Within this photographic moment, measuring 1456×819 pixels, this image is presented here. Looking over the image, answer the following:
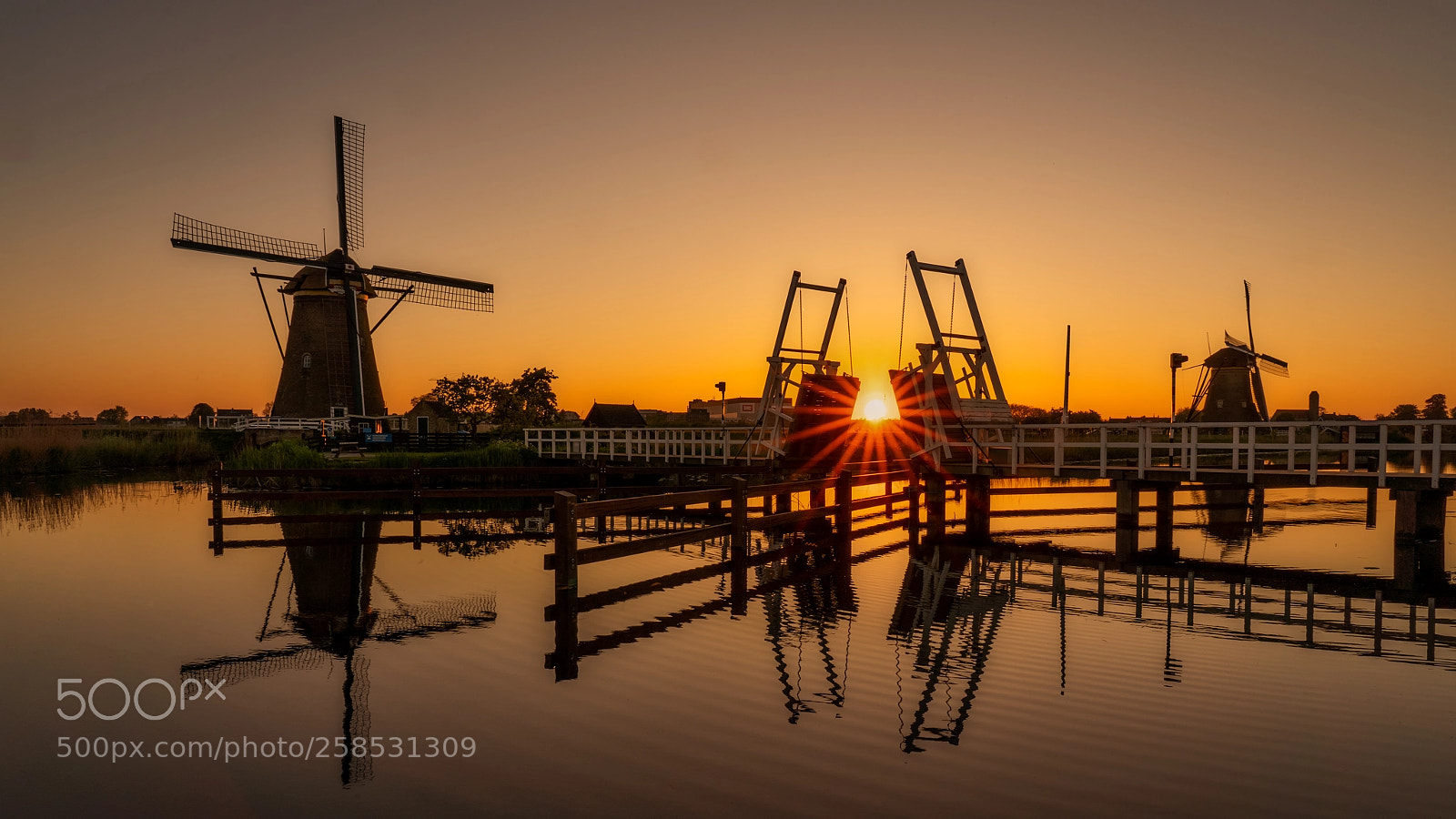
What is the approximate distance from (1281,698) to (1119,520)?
9548 millimetres

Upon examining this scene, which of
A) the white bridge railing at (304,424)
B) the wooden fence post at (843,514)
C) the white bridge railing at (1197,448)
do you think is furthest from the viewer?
the white bridge railing at (304,424)

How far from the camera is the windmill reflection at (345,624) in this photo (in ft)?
26.3

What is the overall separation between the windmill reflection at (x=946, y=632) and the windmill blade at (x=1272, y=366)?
39497mm

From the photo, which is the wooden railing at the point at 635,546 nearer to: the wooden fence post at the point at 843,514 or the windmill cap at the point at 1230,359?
the wooden fence post at the point at 843,514

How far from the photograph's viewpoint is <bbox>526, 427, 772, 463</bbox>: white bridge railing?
27.5 meters

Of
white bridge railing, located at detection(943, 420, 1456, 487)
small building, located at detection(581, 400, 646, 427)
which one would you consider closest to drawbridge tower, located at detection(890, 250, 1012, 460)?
white bridge railing, located at detection(943, 420, 1456, 487)

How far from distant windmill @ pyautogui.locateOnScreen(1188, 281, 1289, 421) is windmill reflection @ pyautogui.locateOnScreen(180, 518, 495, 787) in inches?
1787

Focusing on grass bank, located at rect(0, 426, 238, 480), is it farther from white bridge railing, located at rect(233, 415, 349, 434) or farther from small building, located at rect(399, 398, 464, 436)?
small building, located at rect(399, 398, 464, 436)

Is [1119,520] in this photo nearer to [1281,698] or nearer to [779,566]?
[779,566]

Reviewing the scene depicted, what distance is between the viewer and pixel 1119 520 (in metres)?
16.8

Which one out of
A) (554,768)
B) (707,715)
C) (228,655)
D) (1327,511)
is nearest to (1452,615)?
(707,715)

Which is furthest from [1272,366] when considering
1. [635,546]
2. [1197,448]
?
[635,546]

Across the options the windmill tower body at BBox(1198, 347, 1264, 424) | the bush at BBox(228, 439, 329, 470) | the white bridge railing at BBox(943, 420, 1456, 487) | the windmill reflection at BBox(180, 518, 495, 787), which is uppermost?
the windmill tower body at BBox(1198, 347, 1264, 424)

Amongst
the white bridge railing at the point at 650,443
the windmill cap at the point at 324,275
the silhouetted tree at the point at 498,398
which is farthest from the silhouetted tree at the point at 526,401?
the windmill cap at the point at 324,275
